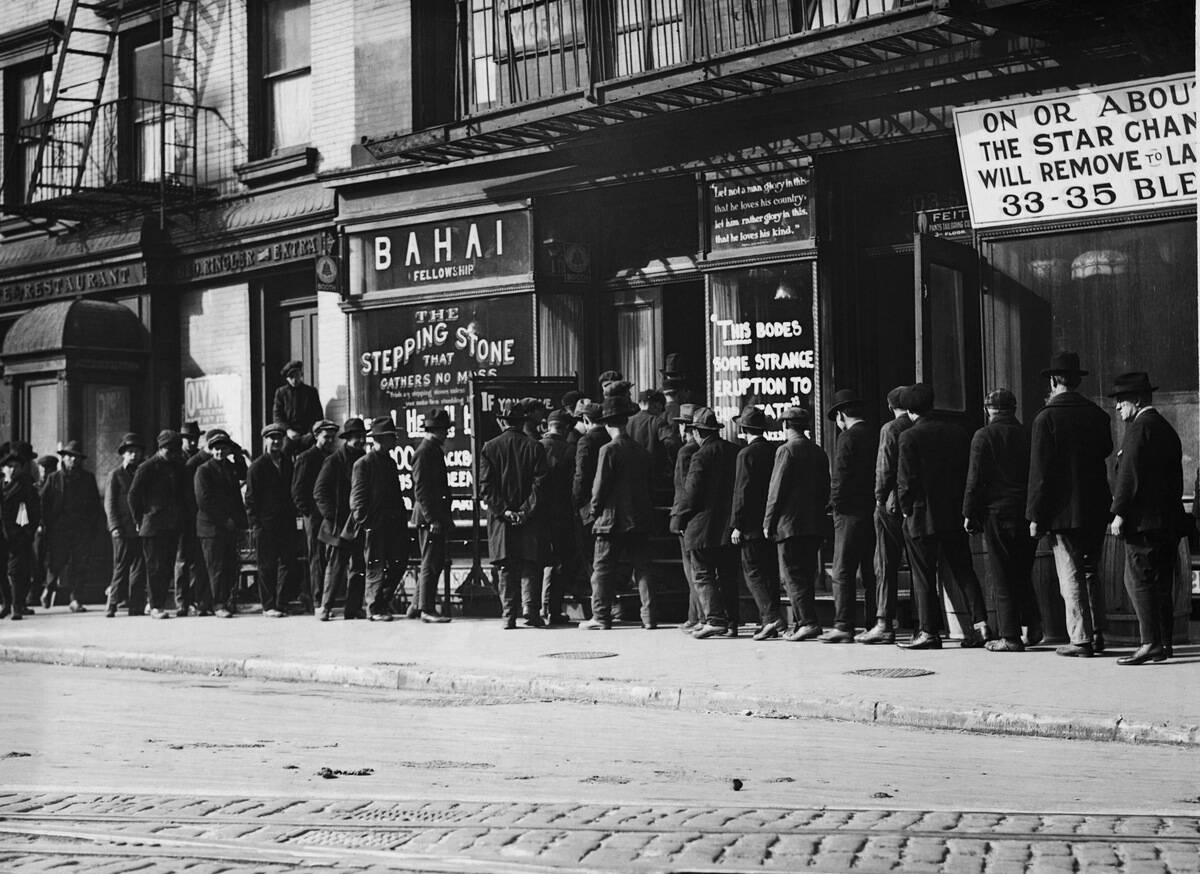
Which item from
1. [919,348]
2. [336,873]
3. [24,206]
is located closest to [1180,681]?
[919,348]

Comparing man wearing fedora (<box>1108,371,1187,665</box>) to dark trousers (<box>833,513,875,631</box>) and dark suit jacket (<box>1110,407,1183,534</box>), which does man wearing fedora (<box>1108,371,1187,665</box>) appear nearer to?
dark suit jacket (<box>1110,407,1183,534</box>)

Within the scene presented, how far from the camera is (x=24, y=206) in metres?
23.0

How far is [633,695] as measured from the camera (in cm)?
1138

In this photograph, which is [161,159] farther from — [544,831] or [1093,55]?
[544,831]

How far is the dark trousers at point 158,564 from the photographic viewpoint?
19094 millimetres

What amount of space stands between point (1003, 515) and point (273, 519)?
27.9ft

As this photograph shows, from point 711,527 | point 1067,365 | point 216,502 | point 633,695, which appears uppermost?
point 1067,365

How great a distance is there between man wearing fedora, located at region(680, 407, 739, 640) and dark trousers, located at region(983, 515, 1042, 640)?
104 inches

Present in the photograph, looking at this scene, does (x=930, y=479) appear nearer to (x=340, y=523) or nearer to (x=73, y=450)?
(x=340, y=523)

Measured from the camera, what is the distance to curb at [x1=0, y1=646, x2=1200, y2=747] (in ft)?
30.7

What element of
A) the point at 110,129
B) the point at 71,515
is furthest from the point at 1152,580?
the point at 110,129

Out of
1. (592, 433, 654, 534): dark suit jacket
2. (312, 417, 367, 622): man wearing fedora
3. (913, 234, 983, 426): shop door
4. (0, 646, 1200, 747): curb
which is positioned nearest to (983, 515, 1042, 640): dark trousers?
(913, 234, 983, 426): shop door

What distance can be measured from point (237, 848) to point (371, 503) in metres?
10.8

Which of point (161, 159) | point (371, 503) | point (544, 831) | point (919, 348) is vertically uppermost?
point (161, 159)
